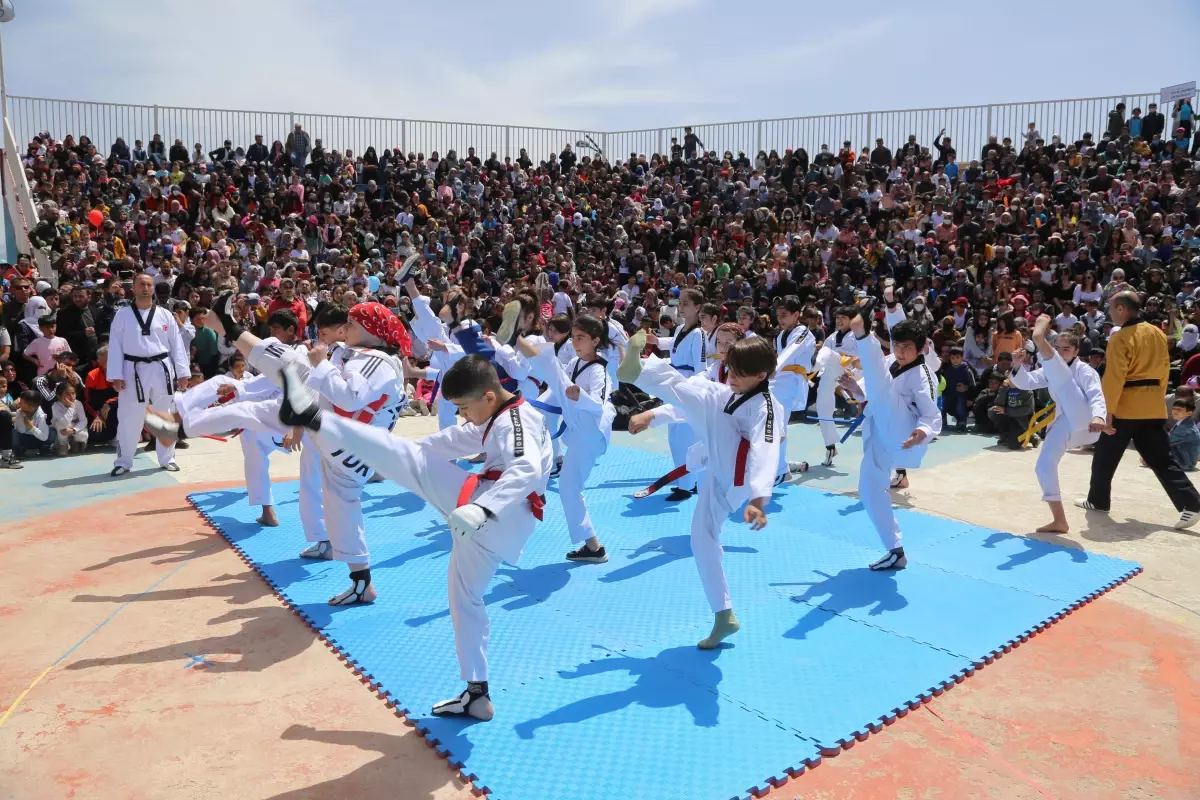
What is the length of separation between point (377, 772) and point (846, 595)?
10.3ft

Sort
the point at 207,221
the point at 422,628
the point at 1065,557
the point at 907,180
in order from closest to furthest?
1. the point at 422,628
2. the point at 1065,557
3. the point at 207,221
4. the point at 907,180

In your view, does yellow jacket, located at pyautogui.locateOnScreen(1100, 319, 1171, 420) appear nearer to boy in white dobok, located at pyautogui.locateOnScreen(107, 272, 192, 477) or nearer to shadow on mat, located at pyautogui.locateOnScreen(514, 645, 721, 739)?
shadow on mat, located at pyautogui.locateOnScreen(514, 645, 721, 739)

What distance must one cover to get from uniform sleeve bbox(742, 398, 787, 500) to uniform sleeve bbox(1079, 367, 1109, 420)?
3461 mm

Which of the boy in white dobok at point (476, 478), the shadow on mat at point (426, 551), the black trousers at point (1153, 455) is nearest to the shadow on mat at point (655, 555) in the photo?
Answer: the shadow on mat at point (426, 551)

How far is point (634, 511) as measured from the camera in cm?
734

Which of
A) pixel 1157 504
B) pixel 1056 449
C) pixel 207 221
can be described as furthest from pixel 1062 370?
pixel 207 221

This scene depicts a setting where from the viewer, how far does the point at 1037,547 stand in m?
6.38

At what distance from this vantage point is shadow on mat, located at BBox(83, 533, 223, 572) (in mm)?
5938

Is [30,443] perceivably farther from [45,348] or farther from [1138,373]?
[1138,373]

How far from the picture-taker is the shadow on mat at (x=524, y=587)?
199 inches

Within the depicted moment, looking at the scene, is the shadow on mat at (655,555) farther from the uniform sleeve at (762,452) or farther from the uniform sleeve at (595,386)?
the uniform sleeve at (762,452)

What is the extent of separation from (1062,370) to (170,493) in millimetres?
7659

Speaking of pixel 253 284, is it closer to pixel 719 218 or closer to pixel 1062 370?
pixel 719 218

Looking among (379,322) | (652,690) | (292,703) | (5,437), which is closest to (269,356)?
(379,322)
